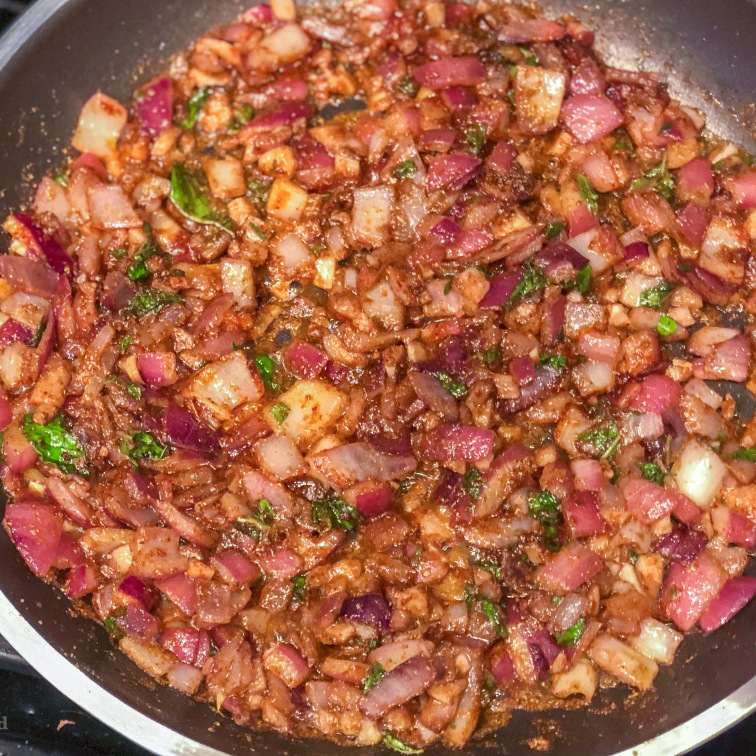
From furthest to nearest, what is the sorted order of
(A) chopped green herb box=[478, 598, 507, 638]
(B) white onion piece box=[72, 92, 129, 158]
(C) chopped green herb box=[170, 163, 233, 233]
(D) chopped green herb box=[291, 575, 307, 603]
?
(B) white onion piece box=[72, 92, 129, 158] → (C) chopped green herb box=[170, 163, 233, 233] → (D) chopped green herb box=[291, 575, 307, 603] → (A) chopped green herb box=[478, 598, 507, 638]

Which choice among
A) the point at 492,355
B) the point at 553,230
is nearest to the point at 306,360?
the point at 492,355

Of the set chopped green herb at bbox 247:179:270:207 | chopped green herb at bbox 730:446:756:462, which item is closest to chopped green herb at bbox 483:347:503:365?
chopped green herb at bbox 730:446:756:462

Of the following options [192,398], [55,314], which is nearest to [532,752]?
[192,398]

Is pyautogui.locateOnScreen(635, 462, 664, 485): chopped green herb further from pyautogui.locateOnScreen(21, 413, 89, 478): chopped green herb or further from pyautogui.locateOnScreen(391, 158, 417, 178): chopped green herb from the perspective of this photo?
pyautogui.locateOnScreen(21, 413, 89, 478): chopped green herb

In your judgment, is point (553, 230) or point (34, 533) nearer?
point (34, 533)

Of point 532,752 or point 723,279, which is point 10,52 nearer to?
point 723,279

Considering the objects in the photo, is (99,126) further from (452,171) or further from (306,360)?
(452,171)

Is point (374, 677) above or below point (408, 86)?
below
